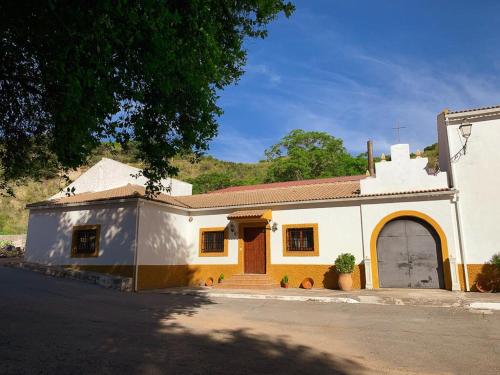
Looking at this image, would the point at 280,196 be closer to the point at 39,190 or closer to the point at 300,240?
the point at 300,240

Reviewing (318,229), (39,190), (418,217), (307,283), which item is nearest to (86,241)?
(307,283)

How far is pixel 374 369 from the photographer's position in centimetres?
514

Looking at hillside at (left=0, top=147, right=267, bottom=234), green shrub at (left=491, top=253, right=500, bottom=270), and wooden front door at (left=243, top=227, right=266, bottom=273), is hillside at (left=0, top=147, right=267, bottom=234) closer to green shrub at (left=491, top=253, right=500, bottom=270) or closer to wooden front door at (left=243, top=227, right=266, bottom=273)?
wooden front door at (left=243, top=227, right=266, bottom=273)

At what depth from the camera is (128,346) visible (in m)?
5.99

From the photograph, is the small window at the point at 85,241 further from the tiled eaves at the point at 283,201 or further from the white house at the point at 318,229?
the tiled eaves at the point at 283,201

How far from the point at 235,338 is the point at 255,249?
10.4 meters

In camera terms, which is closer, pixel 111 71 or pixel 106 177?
pixel 111 71

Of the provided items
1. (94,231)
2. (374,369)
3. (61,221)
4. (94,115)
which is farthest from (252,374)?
(61,221)

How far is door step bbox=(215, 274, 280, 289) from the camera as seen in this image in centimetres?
1578

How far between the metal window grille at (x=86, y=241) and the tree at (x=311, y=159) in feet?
90.6

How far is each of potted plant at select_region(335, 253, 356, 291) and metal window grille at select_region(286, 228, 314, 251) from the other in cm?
174

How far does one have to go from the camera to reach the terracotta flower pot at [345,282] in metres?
14.2

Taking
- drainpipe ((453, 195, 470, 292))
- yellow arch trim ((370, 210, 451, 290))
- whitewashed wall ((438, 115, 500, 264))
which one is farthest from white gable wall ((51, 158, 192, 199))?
whitewashed wall ((438, 115, 500, 264))

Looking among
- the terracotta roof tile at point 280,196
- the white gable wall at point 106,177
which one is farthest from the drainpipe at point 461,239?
the white gable wall at point 106,177
